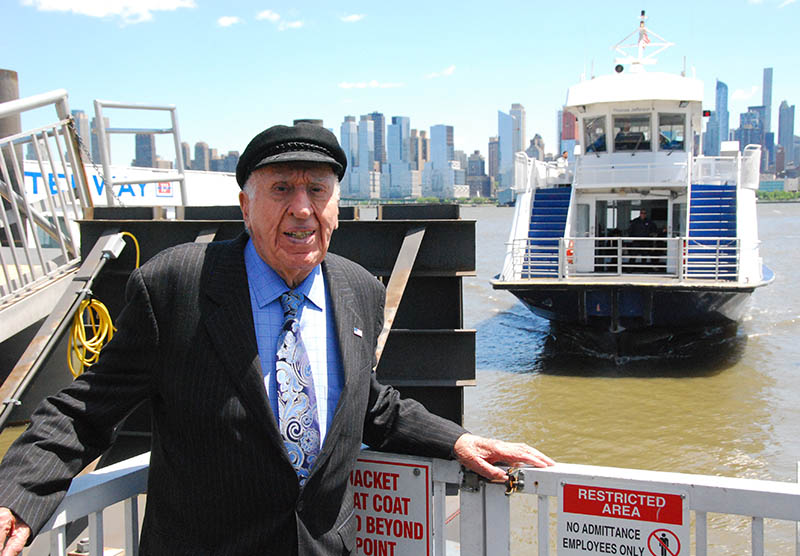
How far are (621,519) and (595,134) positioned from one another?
50.9 feet

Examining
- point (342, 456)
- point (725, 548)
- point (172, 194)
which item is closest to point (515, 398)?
point (725, 548)

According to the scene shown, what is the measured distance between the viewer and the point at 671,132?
52.8 ft

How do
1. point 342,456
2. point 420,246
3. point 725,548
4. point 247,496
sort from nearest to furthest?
point 247,496, point 342,456, point 420,246, point 725,548

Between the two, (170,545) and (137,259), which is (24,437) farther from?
(137,259)

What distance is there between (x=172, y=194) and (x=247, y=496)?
60.9ft

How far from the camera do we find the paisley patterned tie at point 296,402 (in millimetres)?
2006

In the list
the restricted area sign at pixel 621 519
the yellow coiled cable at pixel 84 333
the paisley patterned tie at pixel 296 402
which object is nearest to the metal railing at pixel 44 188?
the yellow coiled cable at pixel 84 333

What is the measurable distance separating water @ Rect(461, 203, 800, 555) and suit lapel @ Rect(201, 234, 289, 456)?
4.92m

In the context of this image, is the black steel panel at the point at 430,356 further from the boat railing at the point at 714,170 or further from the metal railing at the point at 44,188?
the boat railing at the point at 714,170

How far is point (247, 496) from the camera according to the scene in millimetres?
1948

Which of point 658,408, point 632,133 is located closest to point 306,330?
point 658,408

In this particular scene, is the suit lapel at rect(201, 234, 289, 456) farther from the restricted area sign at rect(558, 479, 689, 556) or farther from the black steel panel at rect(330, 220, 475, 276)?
the black steel panel at rect(330, 220, 475, 276)

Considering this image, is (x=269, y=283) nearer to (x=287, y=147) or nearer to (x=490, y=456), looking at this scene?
(x=287, y=147)

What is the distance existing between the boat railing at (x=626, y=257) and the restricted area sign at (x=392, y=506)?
10638 mm
